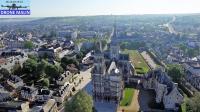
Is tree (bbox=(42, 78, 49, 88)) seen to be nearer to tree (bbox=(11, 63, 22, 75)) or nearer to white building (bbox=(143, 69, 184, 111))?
tree (bbox=(11, 63, 22, 75))

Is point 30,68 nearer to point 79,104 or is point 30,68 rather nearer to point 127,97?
point 127,97

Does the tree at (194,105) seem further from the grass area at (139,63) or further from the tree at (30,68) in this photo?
the tree at (30,68)

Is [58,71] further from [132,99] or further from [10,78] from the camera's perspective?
[132,99]

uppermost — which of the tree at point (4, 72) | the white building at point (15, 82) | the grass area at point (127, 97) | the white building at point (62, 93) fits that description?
the tree at point (4, 72)

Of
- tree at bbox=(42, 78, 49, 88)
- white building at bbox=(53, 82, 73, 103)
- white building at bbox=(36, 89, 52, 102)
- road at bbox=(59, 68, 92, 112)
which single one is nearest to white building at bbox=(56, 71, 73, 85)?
tree at bbox=(42, 78, 49, 88)

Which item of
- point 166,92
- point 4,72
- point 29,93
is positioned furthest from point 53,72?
point 166,92

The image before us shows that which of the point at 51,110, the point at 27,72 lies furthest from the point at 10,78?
the point at 51,110

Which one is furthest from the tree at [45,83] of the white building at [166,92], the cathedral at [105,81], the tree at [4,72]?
the white building at [166,92]

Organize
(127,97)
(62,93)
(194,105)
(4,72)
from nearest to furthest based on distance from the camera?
(194,105)
(62,93)
(127,97)
(4,72)
